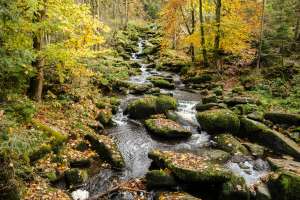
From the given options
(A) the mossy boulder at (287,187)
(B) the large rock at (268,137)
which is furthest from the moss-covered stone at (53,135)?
(B) the large rock at (268,137)

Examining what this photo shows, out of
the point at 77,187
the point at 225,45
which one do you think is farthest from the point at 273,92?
the point at 77,187

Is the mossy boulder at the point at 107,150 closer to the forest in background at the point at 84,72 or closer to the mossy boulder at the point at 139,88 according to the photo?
the forest in background at the point at 84,72

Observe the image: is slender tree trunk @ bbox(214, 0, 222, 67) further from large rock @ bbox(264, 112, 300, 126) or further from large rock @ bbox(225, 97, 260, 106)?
large rock @ bbox(264, 112, 300, 126)

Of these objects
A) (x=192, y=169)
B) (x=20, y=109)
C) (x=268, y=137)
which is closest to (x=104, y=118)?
(x=20, y=109)

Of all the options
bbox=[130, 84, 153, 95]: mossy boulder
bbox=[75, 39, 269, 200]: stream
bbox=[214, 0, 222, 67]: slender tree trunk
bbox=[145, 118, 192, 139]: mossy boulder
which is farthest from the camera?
bbox=[214, 0, 222, 67]: slender tree trunk

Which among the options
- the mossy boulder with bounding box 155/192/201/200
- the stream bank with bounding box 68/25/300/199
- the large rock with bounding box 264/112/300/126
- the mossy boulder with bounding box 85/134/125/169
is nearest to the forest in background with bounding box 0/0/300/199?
the mossy boulder with bounding box 85/134/125/169

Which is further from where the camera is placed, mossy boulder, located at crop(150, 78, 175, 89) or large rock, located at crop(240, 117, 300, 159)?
mossy boulder, located at crop(150, 78, 175, 89)

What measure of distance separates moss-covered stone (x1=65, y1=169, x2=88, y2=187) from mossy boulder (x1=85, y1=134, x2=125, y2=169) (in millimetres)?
1540

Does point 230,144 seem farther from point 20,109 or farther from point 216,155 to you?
point 20,109

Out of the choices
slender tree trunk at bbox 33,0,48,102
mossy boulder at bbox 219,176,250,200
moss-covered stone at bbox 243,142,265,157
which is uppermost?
slender tree trunk at bbox 33,0,48,102

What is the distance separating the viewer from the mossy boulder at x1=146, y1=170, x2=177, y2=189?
10970 mm

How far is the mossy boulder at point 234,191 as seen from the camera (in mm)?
10336

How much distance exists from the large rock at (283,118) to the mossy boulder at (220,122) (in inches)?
75.1

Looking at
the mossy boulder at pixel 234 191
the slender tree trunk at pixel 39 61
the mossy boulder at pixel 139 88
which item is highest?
the slender tree trunk at pixel 39 61
